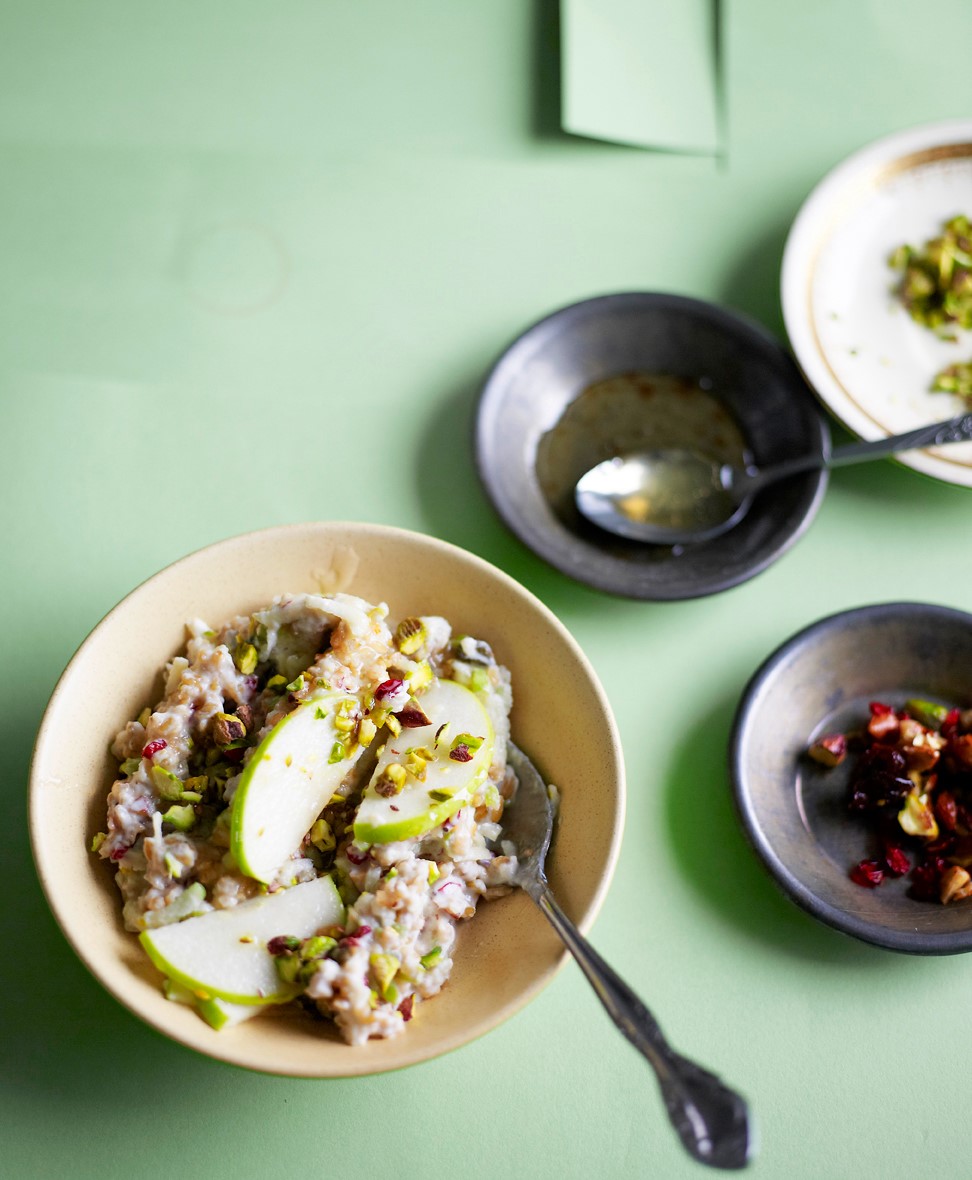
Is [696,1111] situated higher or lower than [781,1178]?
higher

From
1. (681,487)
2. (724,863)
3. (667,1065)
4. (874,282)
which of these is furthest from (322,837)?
(874,282)

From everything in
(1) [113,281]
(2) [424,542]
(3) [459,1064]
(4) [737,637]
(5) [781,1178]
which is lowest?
(5) [781,1178]

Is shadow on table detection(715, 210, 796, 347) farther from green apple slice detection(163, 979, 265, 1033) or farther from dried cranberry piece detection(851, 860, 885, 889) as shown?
green apple slice detection(163, 979, 265, 1033)

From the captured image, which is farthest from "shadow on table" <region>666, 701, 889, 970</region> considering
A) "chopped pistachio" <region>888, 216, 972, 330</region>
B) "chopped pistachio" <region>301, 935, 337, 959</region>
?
"chopped pistachio" <region>888, 216, 972, 330</region>

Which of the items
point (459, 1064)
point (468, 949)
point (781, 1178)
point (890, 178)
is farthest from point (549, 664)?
point (890, 178)

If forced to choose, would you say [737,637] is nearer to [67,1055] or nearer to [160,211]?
[67,1055]

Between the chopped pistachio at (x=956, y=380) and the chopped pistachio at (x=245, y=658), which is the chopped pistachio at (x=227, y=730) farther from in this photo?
the chopped pistachio at (x=956, y=380)

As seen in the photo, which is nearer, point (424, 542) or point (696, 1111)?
point (696, 1111)

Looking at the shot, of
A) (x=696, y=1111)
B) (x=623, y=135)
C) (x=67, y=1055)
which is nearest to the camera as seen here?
(x=696, y=1111)

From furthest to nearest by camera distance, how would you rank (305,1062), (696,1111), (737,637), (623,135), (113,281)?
1. (623,135)
2. (113,281)
3. (737,637)
4. (305,1062)
5. (696,1111)
